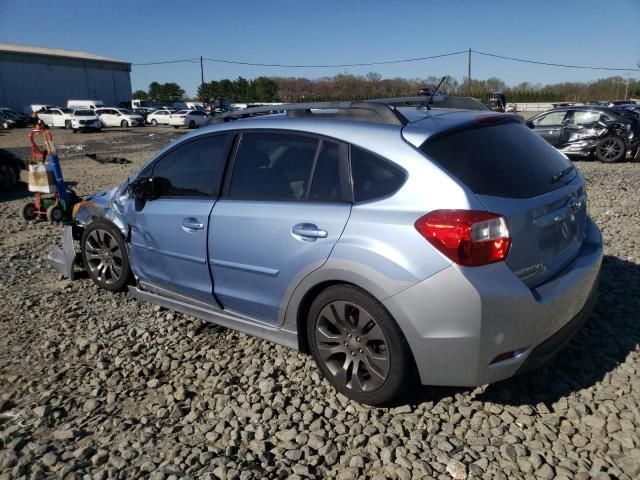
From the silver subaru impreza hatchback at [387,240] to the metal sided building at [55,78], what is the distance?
2280 inches

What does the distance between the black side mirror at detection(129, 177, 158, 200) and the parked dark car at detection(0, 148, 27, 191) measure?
882 cm

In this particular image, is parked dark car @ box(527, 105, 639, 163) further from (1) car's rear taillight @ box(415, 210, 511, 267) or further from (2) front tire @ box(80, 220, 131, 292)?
(1) car's rear taillight @ box(415, 210, 511, 267)

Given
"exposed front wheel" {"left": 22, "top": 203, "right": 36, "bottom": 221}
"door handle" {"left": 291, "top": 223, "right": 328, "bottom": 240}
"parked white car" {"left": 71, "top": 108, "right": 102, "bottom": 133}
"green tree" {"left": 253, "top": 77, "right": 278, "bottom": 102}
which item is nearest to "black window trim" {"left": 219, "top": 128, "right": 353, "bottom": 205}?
"door handle" {"left": 291, "top": 223, "right": 328, "bottom": 240}

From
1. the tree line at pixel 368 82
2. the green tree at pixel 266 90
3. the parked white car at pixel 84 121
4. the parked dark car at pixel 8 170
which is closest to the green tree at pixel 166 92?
the tree line at pixel 368 82

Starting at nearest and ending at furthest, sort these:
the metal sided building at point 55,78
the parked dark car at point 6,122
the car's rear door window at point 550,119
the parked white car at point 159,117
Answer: the car's rear door window at point 550,119, the parked dark car at point 6,122, the parked white car at point 159,117, the metal sided building at point 55,78

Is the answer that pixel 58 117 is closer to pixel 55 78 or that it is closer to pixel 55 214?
pixel 55 78

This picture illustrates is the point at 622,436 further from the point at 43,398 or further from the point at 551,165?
the point at 43,398

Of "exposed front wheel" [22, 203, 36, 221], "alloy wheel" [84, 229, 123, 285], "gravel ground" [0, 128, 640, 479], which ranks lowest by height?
"gravel ground" [0, 128, 640, 479]

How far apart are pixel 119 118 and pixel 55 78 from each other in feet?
97.2

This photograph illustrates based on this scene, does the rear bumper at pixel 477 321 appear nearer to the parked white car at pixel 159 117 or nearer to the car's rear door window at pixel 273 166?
the car's rear door window at pixel 273 166

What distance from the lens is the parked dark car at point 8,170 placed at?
1088 cm

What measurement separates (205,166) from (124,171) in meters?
11.9

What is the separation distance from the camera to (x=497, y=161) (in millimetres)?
2727

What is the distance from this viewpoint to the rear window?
2.57 meters
